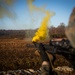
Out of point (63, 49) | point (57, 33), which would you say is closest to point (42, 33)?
point (63, 49)

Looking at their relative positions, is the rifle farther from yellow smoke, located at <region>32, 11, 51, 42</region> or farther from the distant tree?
the distant tree

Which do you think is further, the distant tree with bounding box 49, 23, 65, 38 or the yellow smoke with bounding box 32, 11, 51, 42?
the distant tree with bounding box 49, 23, 65, 38

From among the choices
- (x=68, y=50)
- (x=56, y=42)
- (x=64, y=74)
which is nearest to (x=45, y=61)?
(x=56, y=42)

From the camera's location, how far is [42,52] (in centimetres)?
857

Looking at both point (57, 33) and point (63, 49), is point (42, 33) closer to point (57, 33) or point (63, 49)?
point (63, 49)

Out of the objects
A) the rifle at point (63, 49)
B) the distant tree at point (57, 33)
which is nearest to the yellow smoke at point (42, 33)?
the rifle at point (63, 49)

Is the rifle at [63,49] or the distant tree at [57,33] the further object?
the distant tree at [57,33]

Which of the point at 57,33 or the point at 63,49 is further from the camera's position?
the point at 57,33

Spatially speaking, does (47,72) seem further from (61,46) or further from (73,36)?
(73,36)

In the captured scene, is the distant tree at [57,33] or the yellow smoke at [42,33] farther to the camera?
the distant tree at [57,33]

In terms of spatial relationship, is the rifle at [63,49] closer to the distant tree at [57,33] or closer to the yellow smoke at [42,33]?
the yellow smoke at [42,33]

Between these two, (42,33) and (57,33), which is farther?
(57,33)

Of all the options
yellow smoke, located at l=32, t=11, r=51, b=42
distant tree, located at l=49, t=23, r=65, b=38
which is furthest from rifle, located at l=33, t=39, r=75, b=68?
distant tree, located at l=49, t=23, r=65, b=38

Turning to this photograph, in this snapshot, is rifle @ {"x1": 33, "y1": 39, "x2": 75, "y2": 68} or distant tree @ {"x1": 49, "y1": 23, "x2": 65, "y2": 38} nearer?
rifle @ {"x1": 33, "y1": 39, "x2": 75, "y2": 68}
